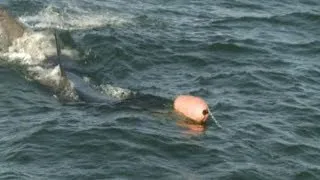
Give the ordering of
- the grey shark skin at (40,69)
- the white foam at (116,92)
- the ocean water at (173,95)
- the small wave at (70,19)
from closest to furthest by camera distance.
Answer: the ocean water at (173,95) → the white foam at (116,92) → the grey shark skin at (40,69) → the small wave at (70,19)

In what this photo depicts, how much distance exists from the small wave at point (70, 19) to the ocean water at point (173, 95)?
0.04 metres

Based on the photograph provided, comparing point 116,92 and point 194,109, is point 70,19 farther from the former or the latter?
point 194,109

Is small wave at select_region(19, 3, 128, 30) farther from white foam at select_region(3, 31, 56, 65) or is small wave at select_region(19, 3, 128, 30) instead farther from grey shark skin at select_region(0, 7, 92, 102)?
grey shark skin at select_region(0, 7, 92, 102)

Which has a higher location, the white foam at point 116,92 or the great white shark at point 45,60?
the great white shark at point 45,60

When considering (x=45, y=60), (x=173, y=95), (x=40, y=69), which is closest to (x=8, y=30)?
(x=45, y=60)

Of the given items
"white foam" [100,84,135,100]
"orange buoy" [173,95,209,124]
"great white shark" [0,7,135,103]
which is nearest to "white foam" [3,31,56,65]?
"great white shark" [0,7,135,103]

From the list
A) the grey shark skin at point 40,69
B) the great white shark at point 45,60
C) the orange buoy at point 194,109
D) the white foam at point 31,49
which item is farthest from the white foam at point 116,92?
the white foam at point 31,49

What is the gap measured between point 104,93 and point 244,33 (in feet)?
22.5

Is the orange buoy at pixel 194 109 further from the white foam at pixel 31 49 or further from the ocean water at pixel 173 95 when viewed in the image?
the white foam at pixel 31 49

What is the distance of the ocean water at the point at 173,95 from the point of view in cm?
1165

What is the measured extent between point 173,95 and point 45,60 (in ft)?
14.4

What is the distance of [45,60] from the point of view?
17.5m

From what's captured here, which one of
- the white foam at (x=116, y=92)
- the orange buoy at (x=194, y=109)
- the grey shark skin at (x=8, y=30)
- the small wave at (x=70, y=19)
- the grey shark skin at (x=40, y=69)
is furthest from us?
the small wave at (x=70, y=19)

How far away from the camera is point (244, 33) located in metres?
20.2
